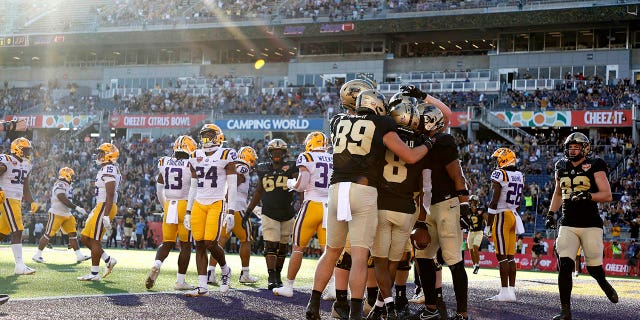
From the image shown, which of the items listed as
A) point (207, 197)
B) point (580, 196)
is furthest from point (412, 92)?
point (207, 197)

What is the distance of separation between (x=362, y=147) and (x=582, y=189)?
3.33m

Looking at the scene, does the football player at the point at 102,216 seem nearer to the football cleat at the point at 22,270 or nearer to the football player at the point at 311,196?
the football cleat at the point at 22,270

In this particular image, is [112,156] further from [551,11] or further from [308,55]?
[308,55]

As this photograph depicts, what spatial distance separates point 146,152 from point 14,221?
97.8 ft

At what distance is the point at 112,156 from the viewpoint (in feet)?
44.2

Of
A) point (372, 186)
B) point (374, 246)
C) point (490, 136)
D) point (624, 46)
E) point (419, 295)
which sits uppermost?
point (624, 46)

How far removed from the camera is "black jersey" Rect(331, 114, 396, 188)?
7734 mm

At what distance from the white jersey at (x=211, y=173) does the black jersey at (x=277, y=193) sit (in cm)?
198

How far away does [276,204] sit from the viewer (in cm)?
1273

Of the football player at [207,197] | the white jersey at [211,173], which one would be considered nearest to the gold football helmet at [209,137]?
the football player at [207,197]

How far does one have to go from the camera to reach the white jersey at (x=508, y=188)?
12086mm

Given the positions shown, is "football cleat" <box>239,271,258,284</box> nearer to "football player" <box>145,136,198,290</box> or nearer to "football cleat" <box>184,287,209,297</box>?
"football player" <box>145,136,198,290</box>

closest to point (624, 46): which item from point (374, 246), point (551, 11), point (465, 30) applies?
point (551, 11)

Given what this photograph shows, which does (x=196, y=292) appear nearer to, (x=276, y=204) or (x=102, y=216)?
(x=276, y=204)
